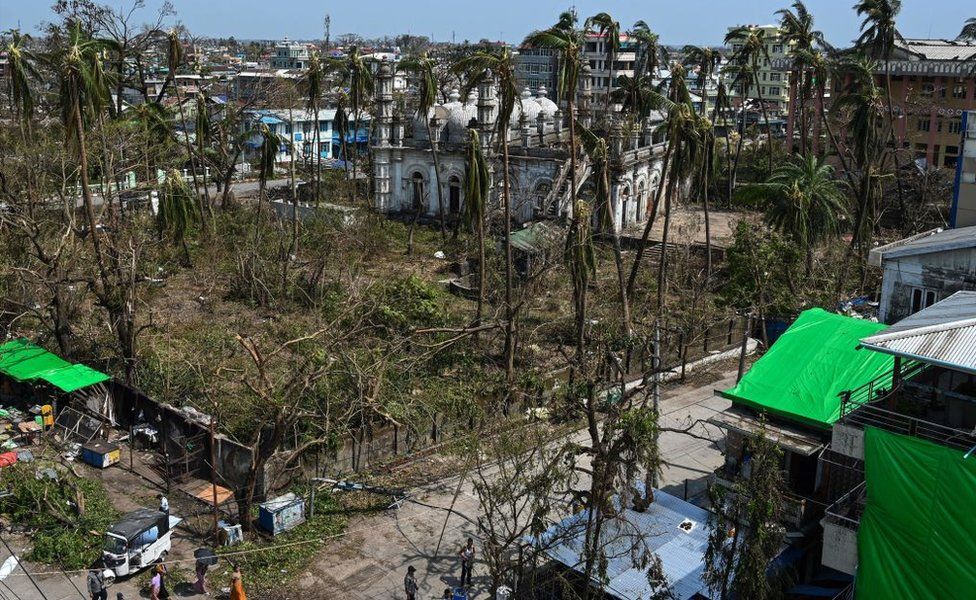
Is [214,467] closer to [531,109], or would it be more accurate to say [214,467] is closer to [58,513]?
[58,513]

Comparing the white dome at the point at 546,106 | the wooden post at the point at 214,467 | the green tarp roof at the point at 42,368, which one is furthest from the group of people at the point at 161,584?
the white dome at the point at 546,106

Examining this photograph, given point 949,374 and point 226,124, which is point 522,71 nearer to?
point 226,124

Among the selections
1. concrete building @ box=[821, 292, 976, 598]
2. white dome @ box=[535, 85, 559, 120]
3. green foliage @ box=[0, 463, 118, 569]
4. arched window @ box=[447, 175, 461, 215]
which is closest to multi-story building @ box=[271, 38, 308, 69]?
white dome @ box=[535, 85, 559, 120]

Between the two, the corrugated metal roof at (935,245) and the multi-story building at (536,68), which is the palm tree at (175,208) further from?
the multi-story building at (536,68)

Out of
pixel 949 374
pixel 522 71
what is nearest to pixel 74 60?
pixel 949 374

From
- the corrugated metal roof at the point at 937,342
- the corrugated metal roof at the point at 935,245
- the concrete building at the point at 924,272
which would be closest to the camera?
the corrugated metal roof at the point at 937,342

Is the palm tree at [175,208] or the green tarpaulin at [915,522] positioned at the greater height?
the palm tree at [175,208]
